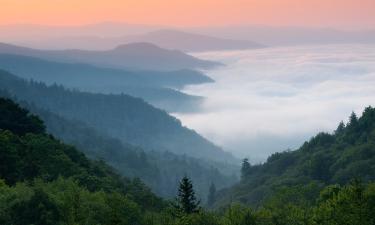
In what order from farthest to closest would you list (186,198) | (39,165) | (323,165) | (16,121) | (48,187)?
(323,165) < (16,121) < (39,165) < (186,198) < (48,187)

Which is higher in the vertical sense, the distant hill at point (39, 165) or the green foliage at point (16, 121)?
the green foliage at point (16, 121)

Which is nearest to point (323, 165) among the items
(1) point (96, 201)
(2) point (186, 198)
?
(2) point (186, 198)

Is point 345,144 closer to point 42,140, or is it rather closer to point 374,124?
point 374,124

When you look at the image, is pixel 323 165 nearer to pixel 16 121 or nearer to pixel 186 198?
pixel 16 121

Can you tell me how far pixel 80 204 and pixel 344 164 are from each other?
90125 millimetres

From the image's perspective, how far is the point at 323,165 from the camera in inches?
5167

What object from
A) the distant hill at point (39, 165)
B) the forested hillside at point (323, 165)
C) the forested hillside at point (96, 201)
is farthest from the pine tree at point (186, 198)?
the forested hillside at point (323, 165)

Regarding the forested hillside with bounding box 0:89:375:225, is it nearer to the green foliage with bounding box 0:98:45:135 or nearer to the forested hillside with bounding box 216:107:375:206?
the green foliage with bounding box 0:98:45:135

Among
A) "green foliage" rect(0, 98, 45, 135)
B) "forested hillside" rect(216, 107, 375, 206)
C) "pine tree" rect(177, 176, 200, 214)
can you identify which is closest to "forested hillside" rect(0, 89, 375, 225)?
"pine tree" rect(177, 176, 200, 214)

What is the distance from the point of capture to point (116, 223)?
3709cm

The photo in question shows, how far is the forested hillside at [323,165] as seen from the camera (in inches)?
4569

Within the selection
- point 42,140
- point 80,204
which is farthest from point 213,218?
point 42,140

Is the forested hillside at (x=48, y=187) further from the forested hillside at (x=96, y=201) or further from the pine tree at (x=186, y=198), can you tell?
the pine tree at (x=186, y=198)

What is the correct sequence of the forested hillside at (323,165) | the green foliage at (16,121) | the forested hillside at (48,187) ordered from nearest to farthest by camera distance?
the forested hillside at (48,187) → the green foliage at (16,121) → the forested hillside at (323,165)
